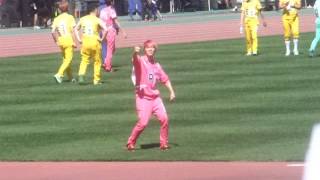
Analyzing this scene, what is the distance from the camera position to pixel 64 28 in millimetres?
21031

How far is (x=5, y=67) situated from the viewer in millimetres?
25719

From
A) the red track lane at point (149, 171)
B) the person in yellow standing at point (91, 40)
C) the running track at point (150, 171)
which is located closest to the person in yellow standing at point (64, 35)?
the person in yellow standing at point (91, 40)

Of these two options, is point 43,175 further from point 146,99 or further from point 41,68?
point 41,68

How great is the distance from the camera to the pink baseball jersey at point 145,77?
1131 centimetres

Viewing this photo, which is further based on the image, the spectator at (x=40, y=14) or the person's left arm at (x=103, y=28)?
the spectator at (x=40, y=14)

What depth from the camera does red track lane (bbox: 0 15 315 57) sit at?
110ft

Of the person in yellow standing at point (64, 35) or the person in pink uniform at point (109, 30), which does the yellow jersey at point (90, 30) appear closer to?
the person in yellow standing at point (64, 35)

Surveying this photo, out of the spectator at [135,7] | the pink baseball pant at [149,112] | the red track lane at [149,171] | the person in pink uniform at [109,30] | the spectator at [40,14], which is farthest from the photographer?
the spectator at [135,7]

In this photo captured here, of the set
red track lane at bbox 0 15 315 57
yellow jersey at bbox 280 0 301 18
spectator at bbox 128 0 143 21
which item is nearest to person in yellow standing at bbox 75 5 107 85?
yellow jersey at bbox 280 0 301 18

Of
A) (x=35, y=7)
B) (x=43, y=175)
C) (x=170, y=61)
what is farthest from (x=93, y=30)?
(x=35, y=7)

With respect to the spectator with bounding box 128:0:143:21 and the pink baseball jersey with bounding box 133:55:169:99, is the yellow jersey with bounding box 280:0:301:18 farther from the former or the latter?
the spectator with bounding box 128:0:143:21

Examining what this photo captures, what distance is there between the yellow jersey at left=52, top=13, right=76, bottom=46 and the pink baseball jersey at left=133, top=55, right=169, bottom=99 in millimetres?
9798

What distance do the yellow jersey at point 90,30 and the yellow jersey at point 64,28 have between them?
0.62 metres

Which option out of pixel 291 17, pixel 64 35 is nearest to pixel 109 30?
pixel 64 35
